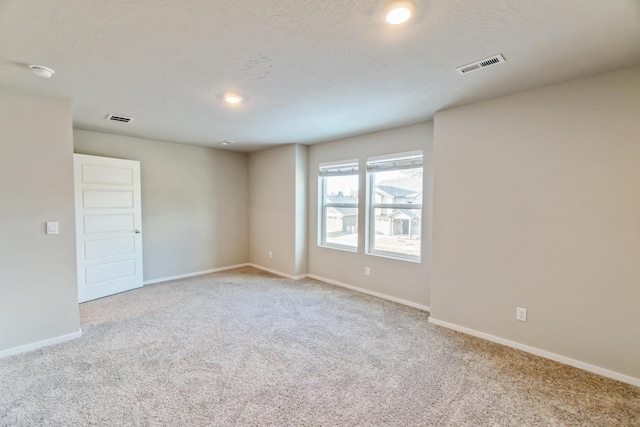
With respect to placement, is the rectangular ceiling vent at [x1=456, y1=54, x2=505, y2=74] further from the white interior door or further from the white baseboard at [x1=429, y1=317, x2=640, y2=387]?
the white interior door

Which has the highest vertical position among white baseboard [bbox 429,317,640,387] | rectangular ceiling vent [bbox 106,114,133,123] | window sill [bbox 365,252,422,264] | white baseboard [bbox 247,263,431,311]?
rectangular ceiling vent [bbox 106,114,133,123]

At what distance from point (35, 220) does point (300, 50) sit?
2906mm

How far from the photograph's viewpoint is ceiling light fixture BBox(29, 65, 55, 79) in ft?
7.08

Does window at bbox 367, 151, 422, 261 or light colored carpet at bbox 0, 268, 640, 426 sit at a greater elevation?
window at bbox 367, 151, 422, 261

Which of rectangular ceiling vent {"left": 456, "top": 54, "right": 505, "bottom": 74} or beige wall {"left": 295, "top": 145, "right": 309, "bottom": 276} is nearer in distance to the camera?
rectangular ceiling vent {"left": 456, "top": 54, "right": 505, "bottom": 74}

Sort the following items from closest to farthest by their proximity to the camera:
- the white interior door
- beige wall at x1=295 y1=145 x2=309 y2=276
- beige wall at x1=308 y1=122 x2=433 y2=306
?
beige wall at x1=308 y1=122 x2=433 y2=306, the white interior door, beige wall at x1=295 y1=145 x2=309 y2=276

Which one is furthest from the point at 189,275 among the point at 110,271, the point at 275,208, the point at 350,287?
the point at 350,287

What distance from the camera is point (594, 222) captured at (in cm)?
234

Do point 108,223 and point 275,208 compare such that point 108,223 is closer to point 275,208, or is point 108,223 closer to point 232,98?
point 275,208

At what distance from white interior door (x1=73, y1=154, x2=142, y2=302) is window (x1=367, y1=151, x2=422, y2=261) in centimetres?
364

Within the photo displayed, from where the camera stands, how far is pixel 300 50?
6.37ft

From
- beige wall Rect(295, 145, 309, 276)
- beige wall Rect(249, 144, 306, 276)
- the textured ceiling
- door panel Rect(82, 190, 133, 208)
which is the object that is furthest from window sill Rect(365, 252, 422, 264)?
door panel Rect(82, 190, 133, 208)

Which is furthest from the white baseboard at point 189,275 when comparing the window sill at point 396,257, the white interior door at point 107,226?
the window sill at point 396,257

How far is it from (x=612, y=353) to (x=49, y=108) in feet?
17.6
